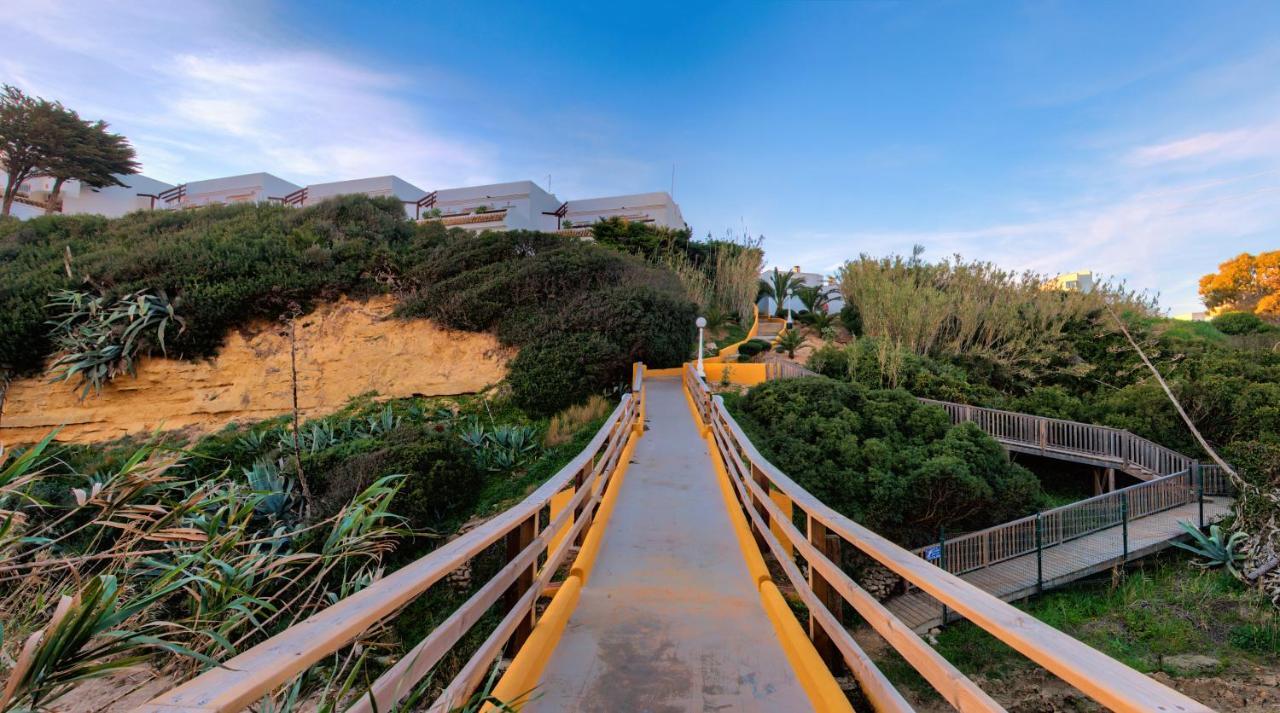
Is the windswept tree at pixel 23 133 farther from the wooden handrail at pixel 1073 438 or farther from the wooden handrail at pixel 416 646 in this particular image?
the wooden handrail at pixel 1073 438

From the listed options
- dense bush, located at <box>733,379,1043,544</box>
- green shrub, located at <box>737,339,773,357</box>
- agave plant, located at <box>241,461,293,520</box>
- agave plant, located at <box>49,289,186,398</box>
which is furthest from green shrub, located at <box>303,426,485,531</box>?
green shrub, located at <box>737,339,773,357</box>

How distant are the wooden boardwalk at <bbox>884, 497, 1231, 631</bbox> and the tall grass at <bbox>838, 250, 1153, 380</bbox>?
7.49 metres

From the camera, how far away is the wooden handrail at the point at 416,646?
1082 millimetres

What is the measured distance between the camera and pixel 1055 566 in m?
11.6

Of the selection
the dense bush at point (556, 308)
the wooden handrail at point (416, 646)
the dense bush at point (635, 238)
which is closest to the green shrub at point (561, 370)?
the dense bush at point (556, 308)

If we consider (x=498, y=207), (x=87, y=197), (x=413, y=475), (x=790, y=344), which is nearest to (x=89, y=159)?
(x=87, y=197)

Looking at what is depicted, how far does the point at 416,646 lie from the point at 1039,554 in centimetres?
1297

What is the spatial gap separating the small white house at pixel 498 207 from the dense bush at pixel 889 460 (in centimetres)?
2866

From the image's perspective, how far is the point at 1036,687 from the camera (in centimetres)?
840

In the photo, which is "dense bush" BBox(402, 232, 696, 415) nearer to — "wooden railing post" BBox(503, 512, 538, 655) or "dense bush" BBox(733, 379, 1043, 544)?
"dense bush" BBox(733, 379, 1043, 544)

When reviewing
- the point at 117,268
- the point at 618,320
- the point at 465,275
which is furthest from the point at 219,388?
the point at 618,320

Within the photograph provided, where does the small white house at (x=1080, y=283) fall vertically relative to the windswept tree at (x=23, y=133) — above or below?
below

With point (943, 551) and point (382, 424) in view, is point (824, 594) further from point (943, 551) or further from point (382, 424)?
point (382, 424)

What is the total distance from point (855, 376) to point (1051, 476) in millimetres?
6182
